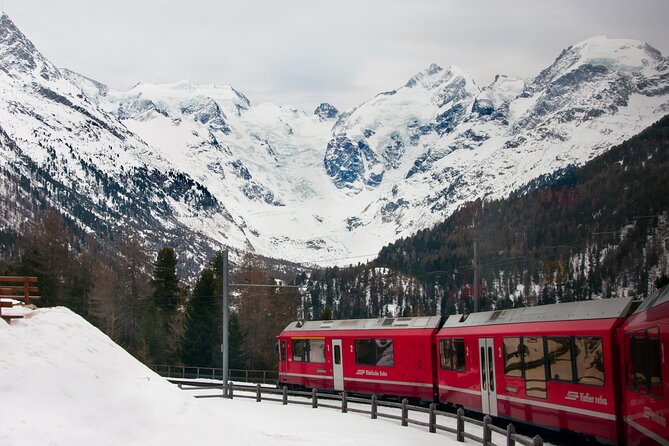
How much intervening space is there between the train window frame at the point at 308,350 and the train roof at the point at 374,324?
62cm

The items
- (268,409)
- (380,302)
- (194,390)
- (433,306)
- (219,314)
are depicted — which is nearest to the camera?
(268,409)

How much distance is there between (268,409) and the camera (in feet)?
118

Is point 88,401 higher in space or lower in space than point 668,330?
lower

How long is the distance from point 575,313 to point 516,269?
63.5 m

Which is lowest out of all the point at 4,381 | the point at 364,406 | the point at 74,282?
the point at 364,406

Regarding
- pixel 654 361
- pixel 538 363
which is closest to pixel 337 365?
pixel 538 363

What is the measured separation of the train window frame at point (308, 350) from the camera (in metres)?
43.8

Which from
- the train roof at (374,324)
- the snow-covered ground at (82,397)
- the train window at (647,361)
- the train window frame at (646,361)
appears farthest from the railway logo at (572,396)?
the train roof at (374,324)

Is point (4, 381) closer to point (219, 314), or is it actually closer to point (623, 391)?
point (623, 391)

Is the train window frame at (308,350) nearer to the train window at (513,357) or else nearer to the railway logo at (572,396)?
the train window at (513,357)

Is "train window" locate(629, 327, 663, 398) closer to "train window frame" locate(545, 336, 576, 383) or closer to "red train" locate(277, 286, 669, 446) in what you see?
"red train" locate(277, 286, 669, 446)

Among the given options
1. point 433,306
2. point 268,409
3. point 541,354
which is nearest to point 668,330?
point 541,354

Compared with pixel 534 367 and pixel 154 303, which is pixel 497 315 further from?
pixel 154 303

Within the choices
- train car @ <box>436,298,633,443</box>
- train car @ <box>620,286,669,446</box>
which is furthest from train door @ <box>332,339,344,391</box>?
train car @ <box>620,286,669,446</box>
